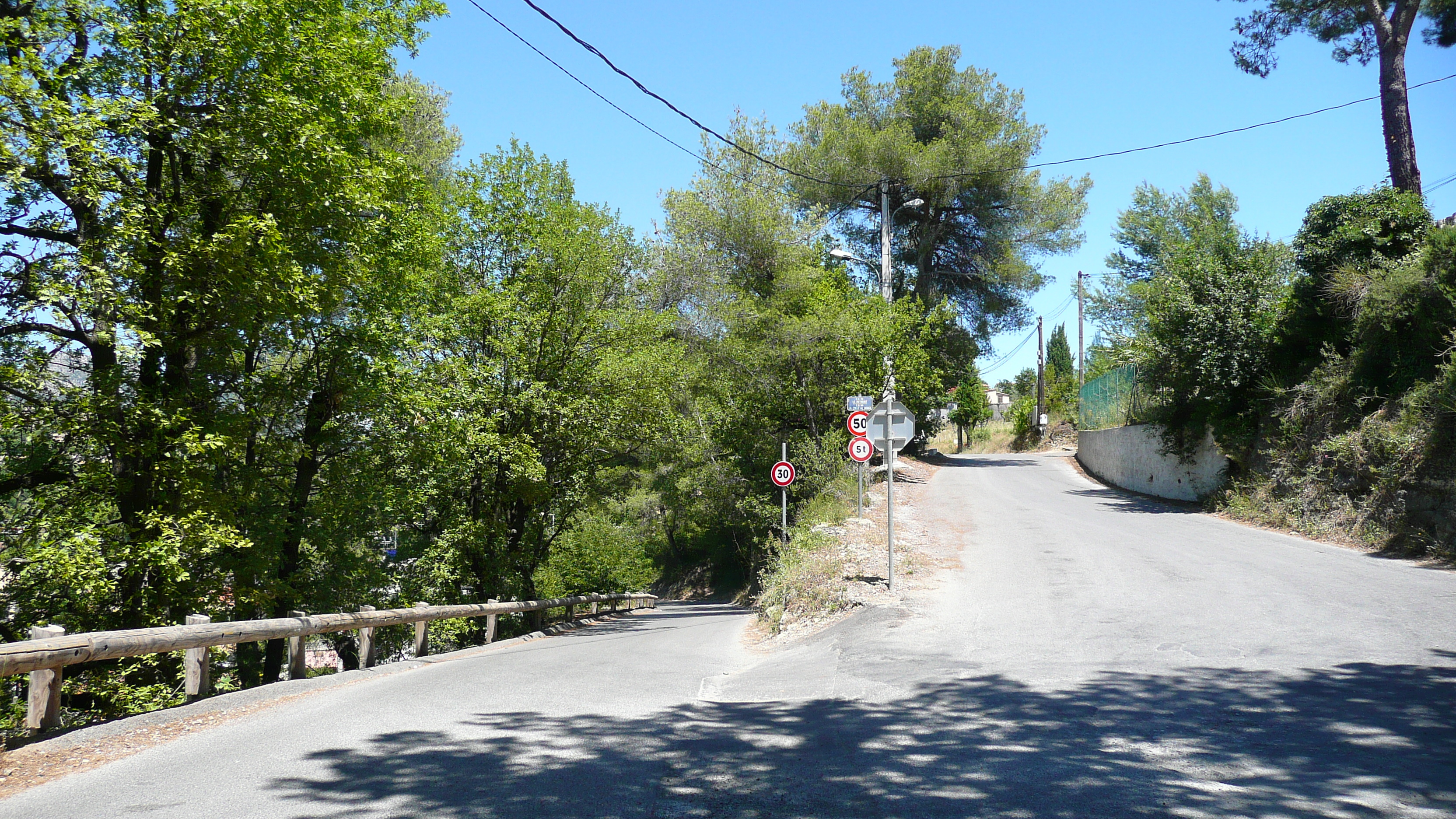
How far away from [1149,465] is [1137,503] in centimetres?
395

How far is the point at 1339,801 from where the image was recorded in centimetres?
440

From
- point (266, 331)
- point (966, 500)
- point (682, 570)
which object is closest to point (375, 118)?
point (266, 331)

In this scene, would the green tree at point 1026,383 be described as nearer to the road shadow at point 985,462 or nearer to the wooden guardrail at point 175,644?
the road shadow at point 985,462

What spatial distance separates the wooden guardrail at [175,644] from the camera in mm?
6062

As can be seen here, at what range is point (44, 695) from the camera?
6234 mm

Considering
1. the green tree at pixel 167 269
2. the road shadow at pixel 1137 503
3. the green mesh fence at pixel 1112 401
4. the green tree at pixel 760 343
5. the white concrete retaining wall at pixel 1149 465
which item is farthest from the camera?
the green mesh fence at pixel 1112 401

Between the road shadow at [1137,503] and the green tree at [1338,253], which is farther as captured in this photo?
Result: the road shadow at [1137,503]

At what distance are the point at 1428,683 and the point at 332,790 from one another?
7783 mm

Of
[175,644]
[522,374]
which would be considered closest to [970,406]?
[522,374]

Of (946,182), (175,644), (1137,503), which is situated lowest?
(175,644)

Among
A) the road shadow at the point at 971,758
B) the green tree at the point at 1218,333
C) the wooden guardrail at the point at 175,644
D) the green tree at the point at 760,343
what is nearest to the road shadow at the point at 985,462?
the green tree at the point at 760,343

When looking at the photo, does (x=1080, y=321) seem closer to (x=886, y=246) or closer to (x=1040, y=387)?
(x=1040, y=387)

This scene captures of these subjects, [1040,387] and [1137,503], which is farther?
[1040,387]

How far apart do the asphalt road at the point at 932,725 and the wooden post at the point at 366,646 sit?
0.69 metres
